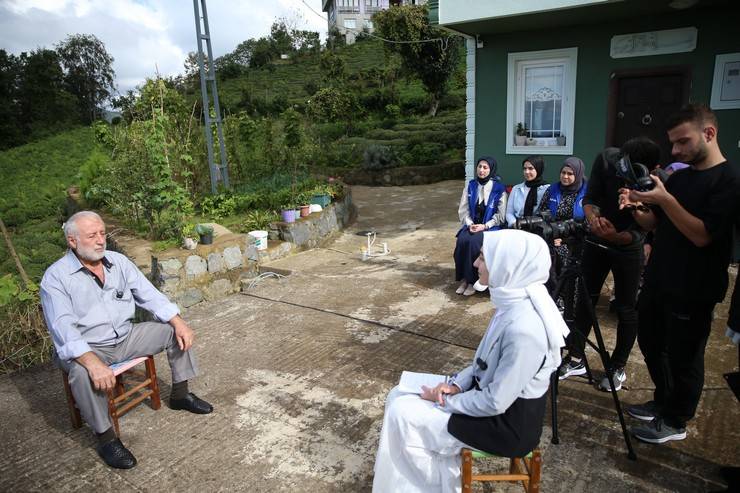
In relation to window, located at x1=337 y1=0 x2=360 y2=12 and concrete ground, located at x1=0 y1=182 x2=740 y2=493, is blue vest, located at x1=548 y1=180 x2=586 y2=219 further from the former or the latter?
window, located at x1=337 y1=0 x2=360 y2=12

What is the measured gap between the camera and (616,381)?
3104 mm

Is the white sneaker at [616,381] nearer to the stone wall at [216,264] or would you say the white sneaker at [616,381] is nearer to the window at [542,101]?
the stone wall at [216,264]

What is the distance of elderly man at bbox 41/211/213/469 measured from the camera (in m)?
2.49

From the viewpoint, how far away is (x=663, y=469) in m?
2.35

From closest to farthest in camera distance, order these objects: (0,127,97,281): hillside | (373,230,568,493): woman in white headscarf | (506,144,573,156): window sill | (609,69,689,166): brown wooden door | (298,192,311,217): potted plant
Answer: (373,230,568,493): woman in white headscarf, (609,69,689,166): brown wooden door, (506,144,573,156): window sill, (298,192,311,217): potted plant, (0,127,97,281): hillside

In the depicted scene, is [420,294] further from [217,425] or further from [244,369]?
[217,425]

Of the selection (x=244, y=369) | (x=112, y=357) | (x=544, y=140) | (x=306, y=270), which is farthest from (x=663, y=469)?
(x=544, y=140)

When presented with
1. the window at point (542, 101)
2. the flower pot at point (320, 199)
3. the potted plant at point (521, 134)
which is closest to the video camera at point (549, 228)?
the window at point (542, 101)

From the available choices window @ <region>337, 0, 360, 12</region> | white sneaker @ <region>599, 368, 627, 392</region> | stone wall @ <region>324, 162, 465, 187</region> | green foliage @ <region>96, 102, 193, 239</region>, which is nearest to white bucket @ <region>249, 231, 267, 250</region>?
green foliage @ <region>96, 102, 193, 239</region>

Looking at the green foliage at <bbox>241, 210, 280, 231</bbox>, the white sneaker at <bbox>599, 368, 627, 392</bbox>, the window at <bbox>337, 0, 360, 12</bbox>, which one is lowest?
the white sneaker at <bbox>599, 368, 627, 392</bbox>

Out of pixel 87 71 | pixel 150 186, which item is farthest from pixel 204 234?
pixel 87 71

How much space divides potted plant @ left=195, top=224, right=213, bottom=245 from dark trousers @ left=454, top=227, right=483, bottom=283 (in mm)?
2774

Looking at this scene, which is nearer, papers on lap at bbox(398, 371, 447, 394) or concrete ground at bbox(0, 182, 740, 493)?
papers on lap at bbox(398, 371, 447, 394)

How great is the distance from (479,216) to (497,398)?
350cm
